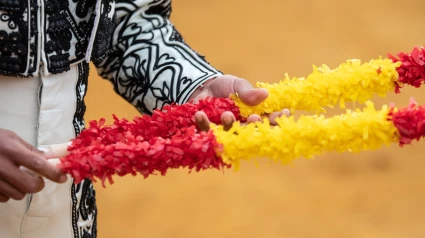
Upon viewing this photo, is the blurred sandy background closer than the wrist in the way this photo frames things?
No

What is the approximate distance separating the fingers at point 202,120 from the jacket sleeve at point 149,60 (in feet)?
0.82

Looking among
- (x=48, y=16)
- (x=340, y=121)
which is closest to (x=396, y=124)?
(x=340, y=121)

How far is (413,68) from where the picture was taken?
864mm

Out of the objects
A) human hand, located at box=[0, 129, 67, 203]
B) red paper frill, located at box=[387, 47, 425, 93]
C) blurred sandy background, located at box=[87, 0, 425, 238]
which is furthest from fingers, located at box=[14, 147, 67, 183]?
blurred sandy background, located at box=[87, 0, 425, 238]

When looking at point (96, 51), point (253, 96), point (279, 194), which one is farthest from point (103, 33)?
point (279, 194)

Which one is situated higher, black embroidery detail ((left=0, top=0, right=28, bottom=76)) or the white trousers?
black embroidery detail ((left=0, top=0, right=28, bottom=76))

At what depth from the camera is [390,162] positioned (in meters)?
2.58

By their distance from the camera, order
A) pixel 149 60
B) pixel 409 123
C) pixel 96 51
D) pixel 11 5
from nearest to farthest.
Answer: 1. pixel 409 123
2. pixel 11 5
3. pixel 96 51
4. pixel 149 60

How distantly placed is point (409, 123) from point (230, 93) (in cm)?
34

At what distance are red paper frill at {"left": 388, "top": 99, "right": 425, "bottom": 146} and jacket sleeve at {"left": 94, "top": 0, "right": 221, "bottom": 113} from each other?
0.40m

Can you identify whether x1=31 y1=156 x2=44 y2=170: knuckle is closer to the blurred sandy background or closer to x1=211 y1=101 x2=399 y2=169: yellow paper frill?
x1=211 y1=101 x2=399 y2=169: yellow paper frill

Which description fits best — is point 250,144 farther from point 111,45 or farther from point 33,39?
point 111,45

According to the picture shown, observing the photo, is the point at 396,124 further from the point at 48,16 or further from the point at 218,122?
the point at 48,16

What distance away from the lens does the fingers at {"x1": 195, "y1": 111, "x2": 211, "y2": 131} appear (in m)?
0.78
